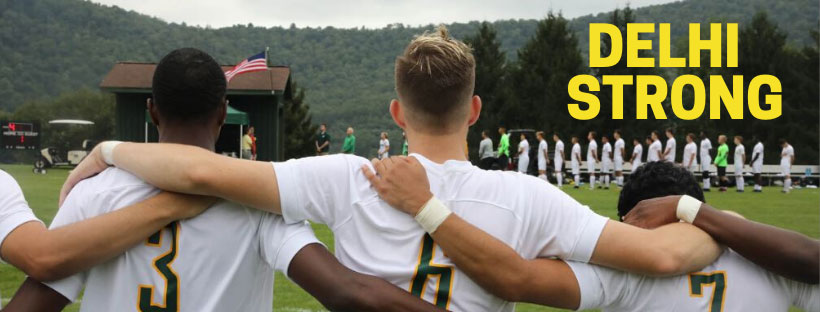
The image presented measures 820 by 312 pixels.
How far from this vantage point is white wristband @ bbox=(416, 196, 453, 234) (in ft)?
7.37

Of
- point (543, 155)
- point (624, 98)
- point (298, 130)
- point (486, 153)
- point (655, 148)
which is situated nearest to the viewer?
point (655, 148)

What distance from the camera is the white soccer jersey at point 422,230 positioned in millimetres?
2316

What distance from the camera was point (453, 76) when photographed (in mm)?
2375

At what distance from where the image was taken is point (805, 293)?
2514 mm

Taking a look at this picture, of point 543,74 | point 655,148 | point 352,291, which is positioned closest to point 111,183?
point 352,291

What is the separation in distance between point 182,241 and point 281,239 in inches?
11.9

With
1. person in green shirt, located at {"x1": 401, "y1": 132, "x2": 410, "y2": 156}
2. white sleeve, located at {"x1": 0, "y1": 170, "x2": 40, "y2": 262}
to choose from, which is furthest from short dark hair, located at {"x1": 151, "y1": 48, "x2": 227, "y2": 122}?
person in green shirt, located at {"x1": 401, "y1": 132, "x2": 410, "y2": 156}

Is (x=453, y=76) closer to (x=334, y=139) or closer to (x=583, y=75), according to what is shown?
(x=583, y=75)

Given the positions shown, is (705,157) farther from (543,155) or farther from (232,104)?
(232,104)

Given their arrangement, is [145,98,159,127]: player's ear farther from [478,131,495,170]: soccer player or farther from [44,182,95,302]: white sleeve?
[478,131,495,170]: soccer player

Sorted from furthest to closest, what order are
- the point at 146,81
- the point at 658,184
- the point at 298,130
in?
the point at 298,130 → the point at 146,81 → the point at 658,184

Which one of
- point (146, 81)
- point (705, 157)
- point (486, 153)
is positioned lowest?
point (705, 157)

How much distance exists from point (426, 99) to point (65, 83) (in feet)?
349

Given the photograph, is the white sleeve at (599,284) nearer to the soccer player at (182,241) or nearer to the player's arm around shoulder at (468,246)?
the player's arm around shoulder at (468,246)
